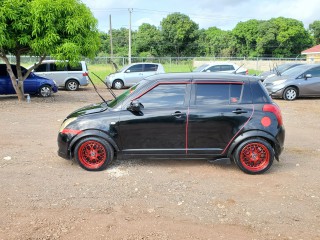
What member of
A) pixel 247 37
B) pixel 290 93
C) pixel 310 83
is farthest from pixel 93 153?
pixel 247 37

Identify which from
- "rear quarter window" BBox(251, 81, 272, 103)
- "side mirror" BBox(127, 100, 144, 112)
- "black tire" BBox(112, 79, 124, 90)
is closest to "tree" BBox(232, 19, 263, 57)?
"black tire" BBox(112, 79, 124, 90)

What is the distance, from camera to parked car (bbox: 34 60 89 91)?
1862 cm

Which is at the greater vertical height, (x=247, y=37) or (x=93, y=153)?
(x=247, y=37)

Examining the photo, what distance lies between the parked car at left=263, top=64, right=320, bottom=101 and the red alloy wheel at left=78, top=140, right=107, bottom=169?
11294 millimetres

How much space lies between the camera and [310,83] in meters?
15.1

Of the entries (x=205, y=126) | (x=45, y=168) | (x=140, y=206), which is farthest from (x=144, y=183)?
(x=45, y=168)

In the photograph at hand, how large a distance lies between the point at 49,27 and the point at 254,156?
9618 millimetres

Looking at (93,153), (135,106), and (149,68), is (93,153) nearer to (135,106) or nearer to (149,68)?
(135,106)

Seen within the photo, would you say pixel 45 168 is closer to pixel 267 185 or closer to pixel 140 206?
pixel 140 206

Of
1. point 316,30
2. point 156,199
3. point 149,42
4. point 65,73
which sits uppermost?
point 316,30

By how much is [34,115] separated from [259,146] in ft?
25.5

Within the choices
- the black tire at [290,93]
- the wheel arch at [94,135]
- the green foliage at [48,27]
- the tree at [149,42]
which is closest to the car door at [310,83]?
the black tire at [290,93]

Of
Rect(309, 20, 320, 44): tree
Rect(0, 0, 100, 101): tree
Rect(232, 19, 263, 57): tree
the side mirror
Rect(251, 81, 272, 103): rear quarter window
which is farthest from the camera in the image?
Rect(309, 20, 320, 44): tree

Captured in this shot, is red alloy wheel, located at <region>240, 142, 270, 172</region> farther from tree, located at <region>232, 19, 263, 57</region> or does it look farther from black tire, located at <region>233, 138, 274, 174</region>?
tree, located at <region>232, 19, 263, 57</region>
